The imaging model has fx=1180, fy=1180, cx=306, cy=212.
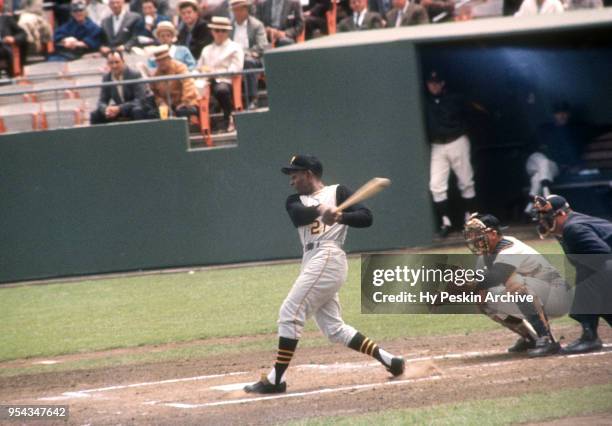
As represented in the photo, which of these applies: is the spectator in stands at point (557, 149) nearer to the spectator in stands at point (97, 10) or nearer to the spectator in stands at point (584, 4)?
the spectator in stands at point (584, 4)

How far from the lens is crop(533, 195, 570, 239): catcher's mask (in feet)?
28.8

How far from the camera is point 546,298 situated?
30.2ft

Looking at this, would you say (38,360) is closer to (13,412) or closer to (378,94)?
(13,412)

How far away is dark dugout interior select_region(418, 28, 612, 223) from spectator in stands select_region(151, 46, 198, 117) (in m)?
3.43

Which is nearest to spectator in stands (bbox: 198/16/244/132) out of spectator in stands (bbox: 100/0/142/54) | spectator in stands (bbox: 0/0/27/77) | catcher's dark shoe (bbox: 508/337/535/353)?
spectator in stands (bbox: 100/0/142/54)

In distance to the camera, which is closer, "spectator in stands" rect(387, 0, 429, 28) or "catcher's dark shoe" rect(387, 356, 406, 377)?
"catcher's dark shoe" rect(387, 356, 406, 377)

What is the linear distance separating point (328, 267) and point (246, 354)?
2179 mm

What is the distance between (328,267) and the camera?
28.0 feet

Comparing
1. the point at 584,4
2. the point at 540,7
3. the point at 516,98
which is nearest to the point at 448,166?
the point at 516,98

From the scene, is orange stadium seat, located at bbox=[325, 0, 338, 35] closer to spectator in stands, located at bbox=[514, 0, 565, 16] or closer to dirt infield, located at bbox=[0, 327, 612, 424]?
spectator in stands, located at bbox=[514, 0, 565, 16]

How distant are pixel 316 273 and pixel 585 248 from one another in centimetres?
198

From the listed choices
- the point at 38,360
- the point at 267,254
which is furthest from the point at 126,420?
the point at 267,254

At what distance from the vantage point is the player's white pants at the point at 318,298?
8445mm

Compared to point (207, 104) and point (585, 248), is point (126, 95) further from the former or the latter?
point (585, 248)
